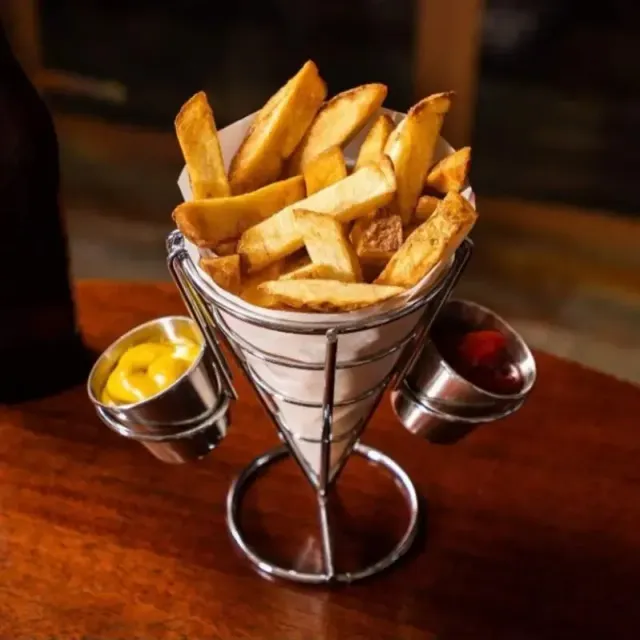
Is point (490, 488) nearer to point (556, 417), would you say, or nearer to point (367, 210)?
point (556, 417)

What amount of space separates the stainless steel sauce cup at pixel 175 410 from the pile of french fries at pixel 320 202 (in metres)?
0.12

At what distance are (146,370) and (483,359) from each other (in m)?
0.26

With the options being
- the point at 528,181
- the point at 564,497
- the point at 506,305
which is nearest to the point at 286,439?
the point at 564,497

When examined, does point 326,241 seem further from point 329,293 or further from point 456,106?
point 456,106

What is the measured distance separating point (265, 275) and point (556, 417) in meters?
0.36

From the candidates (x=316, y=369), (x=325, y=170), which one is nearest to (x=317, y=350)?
(x=316, y=369)

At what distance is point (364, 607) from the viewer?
67 cm

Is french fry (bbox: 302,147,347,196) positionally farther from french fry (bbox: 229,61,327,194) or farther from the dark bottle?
the dark bottle

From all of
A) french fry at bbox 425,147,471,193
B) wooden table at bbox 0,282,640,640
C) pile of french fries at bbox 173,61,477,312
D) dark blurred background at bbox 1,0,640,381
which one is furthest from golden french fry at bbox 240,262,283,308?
dark blurred background at bbox 1,0,640,381

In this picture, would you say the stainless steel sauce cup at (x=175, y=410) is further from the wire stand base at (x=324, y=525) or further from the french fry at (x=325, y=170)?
the french fry at (x=325, y=170)

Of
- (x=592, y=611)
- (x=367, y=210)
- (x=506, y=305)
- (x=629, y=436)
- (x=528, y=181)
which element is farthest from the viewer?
(x=528, y=181)

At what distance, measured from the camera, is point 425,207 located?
0.60m

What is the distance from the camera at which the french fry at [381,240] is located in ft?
1.88

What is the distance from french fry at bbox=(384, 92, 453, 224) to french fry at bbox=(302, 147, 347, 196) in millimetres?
34
